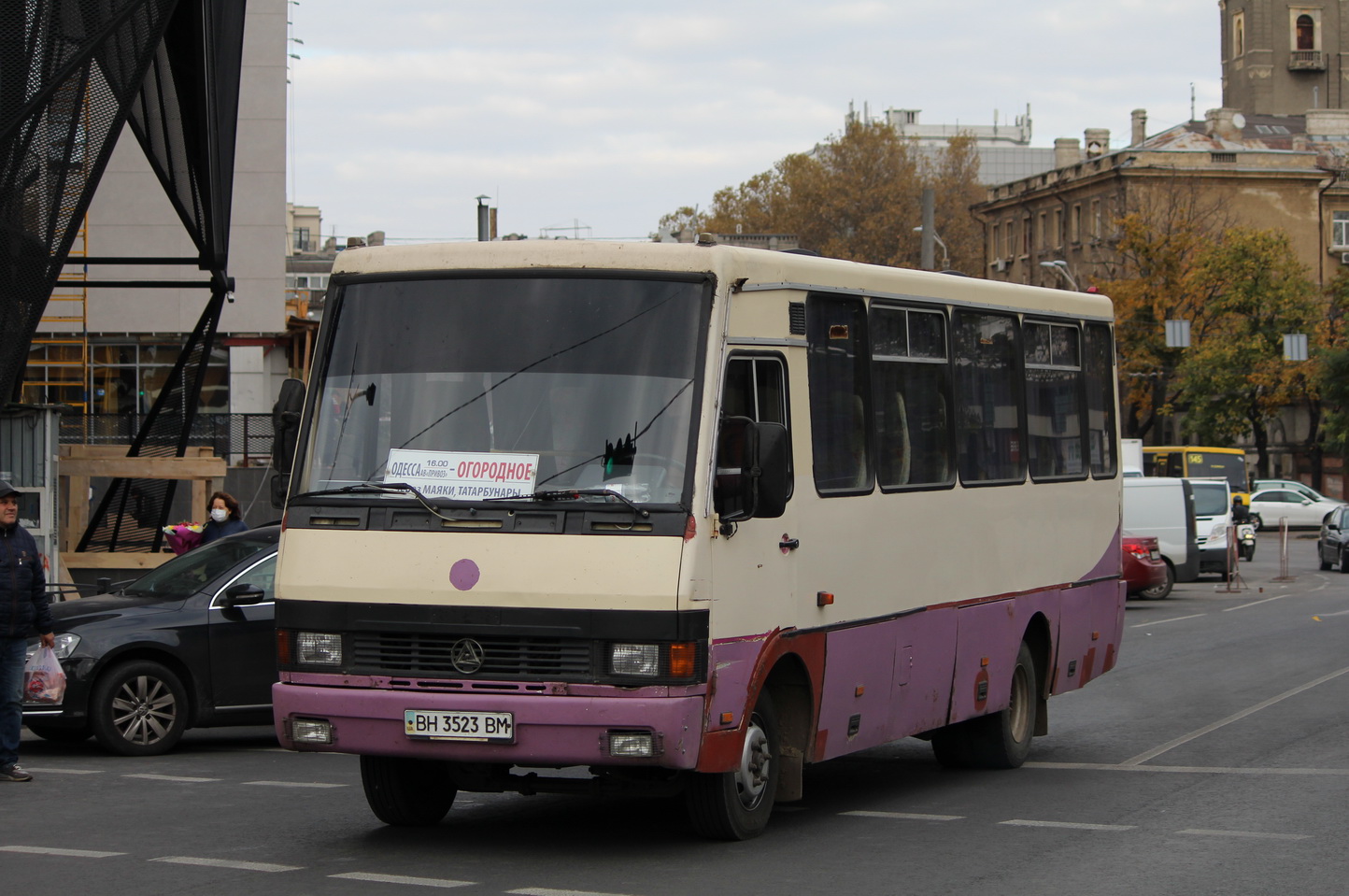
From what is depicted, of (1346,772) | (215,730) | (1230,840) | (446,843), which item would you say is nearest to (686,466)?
(446,843)

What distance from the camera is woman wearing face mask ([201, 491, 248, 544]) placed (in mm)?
16688

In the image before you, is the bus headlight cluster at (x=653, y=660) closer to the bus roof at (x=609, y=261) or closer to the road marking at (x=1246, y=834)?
the bus roof at (x=609, y=261)

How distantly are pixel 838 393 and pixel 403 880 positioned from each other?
3.42 meters

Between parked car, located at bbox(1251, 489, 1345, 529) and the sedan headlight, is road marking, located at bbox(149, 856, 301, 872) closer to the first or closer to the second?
the sedan headlight

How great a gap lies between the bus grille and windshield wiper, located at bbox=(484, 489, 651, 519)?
0.62 meters

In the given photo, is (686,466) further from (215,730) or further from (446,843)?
(215,730)

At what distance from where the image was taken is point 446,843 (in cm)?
921

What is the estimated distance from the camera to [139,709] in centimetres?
1298

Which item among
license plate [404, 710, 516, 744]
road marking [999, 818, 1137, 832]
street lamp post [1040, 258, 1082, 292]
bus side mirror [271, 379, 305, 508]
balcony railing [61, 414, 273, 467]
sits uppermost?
street lamp post [1040, 258, 1082, 292]

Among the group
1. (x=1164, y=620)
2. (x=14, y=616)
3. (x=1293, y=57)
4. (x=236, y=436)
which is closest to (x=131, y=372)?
(x=236, y=436)

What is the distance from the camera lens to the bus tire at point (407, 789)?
9508mm

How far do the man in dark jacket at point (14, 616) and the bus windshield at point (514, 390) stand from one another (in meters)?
3.65

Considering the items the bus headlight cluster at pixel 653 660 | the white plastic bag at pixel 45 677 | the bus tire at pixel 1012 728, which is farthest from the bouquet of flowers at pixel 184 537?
the bus headlight cluster at pixel 653 660

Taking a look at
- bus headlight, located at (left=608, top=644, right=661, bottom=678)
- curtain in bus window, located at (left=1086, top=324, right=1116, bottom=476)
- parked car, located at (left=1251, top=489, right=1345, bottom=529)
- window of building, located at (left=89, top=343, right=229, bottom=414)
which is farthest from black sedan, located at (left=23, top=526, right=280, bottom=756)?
parked car, located at (left=1251, top=489, right=1345, bottom=529)
